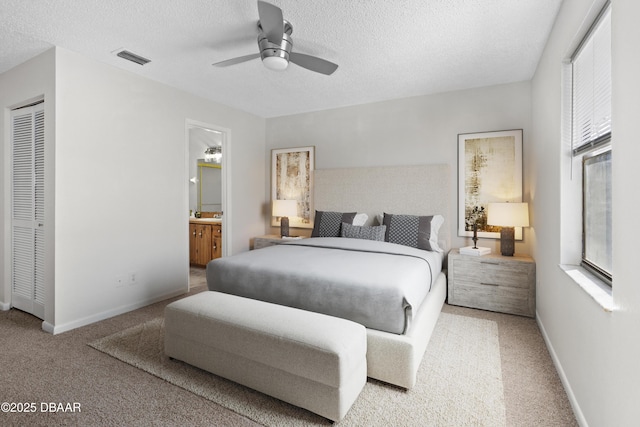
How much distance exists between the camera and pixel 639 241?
1.08 metres

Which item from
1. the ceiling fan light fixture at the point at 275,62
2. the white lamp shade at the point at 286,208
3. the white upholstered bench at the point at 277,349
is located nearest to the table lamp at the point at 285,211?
the white lamp shade at the point at 286,208

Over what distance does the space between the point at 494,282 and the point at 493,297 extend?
6.1 inches

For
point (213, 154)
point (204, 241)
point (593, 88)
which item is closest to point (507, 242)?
point (593, 88)

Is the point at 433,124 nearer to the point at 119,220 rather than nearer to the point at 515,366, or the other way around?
the point at 515,366

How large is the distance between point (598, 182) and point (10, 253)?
507 centimetres

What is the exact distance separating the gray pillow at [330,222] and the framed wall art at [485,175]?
1375 mm

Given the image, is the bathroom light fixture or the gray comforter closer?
the gray comforter

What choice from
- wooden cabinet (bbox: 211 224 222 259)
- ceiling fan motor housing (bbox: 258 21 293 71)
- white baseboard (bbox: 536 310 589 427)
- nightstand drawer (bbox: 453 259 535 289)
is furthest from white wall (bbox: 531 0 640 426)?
wooden cabinet (bbox: 211 224 222 259)

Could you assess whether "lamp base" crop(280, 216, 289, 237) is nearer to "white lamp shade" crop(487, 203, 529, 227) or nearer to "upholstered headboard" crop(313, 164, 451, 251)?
"upholstered headboard" crop(313, 164, 451, 251)

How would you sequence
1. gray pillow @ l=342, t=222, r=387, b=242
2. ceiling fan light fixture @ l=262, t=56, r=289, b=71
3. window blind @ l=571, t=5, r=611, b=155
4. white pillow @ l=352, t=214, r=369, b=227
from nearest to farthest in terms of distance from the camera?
1. window blind @ l=571, t=5, r=611, b=155
2. ceiling fan light fixture @ l=262, t=56, r=289, b=71
3. gray pillow @ l=342, t=222, r=387, b=242
4. white pillow @ l=352, t=214, r=369, b=227

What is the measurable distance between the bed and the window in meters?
1.07

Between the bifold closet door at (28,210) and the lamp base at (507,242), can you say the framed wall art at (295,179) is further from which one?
the bifold closet door at (28,210)

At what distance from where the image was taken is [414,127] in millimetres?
4117

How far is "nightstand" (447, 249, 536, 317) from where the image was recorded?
317cm
